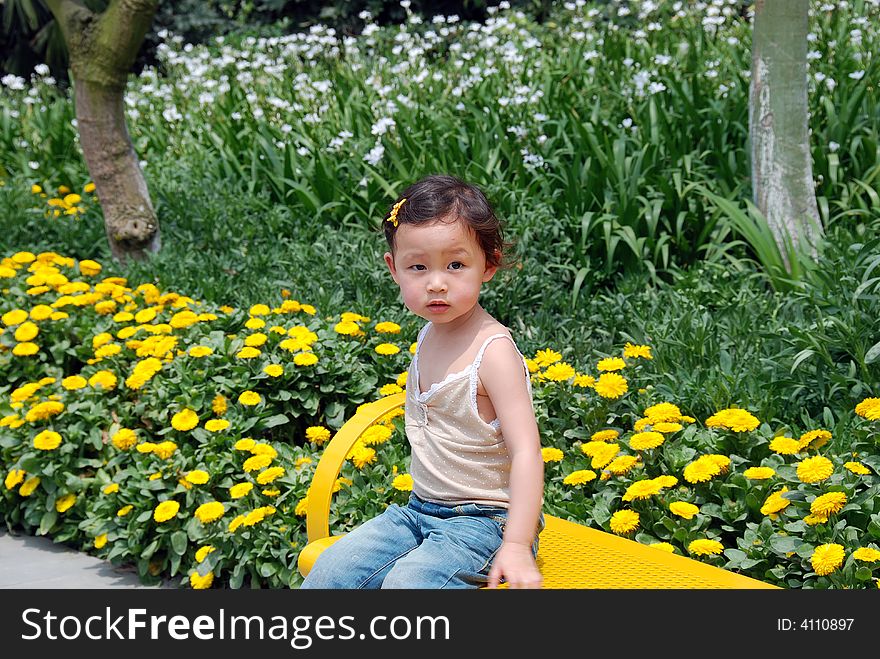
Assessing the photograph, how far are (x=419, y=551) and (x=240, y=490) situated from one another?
103 cm

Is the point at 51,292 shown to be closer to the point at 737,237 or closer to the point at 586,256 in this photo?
the point at 586,256

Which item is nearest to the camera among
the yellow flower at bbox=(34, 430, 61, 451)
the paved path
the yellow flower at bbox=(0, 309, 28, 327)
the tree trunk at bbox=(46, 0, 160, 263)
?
the paved path

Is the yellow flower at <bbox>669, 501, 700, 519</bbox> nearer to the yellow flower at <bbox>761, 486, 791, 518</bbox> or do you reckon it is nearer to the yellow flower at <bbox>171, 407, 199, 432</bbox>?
the yellow flower at <bbox>761, 486, 791, 518</bbox>

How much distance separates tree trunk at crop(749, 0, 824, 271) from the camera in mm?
4449

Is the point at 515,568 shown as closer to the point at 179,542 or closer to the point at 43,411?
the point at 179,542

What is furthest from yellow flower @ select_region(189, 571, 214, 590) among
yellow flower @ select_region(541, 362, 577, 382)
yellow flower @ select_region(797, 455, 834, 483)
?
yellow flower @ select_region(797, 455, 834, 483)

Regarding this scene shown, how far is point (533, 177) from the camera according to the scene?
521 centimetres

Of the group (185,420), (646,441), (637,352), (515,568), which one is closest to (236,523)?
(185,420)

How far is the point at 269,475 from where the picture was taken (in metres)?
3.07

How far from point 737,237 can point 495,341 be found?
293 centimetres

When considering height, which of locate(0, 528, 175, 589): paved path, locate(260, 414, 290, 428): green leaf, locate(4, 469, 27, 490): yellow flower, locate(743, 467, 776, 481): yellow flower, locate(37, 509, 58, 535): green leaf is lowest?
locate(0, 528, 175, 589): paved path

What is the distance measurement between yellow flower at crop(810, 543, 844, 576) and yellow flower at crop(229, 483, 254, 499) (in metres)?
1.52

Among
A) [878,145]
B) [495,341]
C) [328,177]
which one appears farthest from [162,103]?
[495,341]

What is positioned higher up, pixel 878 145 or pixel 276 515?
pixel 878 145
